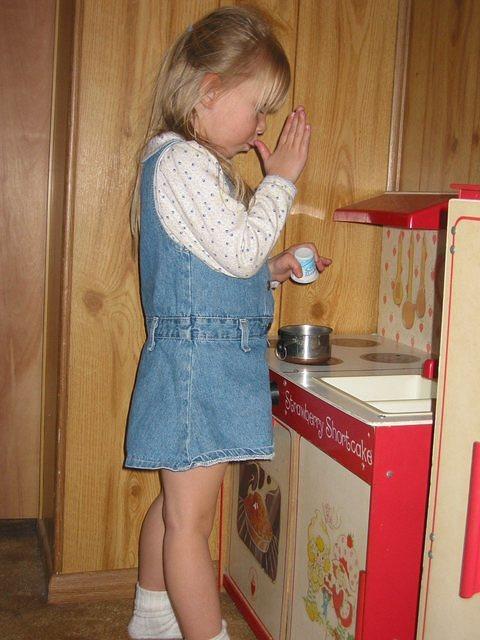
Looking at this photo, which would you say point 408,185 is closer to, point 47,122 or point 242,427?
point 242,427

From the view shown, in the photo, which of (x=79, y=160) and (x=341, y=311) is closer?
(x=79, y=160)

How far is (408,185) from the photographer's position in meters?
1.73

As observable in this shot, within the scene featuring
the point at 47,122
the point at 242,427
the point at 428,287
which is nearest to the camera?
the point at 242,427

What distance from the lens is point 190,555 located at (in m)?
1.33

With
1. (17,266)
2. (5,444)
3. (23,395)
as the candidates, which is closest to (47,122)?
(17,266)

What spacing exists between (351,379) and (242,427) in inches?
10.9

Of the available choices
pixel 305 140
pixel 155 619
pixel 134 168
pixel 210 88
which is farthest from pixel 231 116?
pixel 155 619

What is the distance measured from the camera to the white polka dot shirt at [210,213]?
1.20 meters

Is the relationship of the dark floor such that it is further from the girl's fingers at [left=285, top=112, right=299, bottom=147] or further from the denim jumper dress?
the girl's fingers at [left=285, top=112, right=299, bottom=147]

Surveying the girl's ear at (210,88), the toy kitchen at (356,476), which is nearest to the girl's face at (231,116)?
the girl's ear at (210,88)

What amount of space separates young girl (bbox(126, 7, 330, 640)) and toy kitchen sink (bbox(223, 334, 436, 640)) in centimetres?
11

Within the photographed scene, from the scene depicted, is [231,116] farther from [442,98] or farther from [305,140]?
[442,98]

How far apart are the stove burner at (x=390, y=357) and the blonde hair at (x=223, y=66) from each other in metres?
0.46

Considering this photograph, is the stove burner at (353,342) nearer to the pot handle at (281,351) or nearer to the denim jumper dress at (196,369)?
the pot handle at (281,351)
